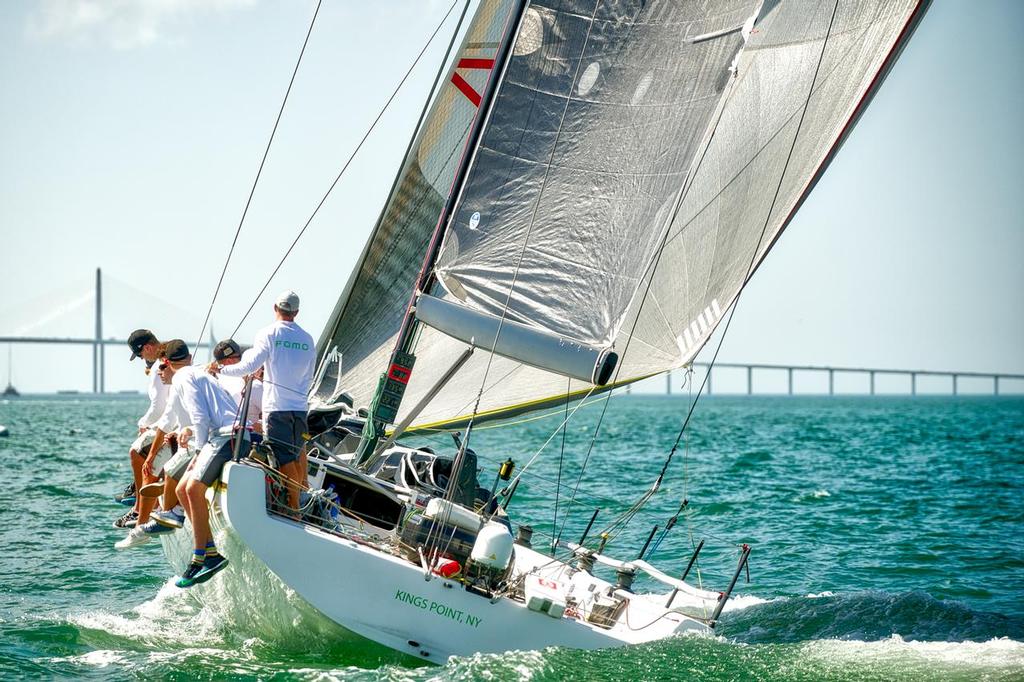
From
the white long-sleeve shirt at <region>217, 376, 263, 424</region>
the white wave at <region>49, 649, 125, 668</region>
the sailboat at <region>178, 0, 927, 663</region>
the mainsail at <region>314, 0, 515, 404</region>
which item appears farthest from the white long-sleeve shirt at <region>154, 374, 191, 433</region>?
the mainsail at <region>314, 0, 515, 404</region>

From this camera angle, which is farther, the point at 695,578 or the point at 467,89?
the point at 695,578

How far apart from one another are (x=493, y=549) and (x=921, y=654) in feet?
11.6

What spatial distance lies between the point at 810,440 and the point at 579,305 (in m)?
31.8

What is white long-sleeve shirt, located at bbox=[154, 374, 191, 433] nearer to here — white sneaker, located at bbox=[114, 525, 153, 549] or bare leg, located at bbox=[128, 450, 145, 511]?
bare leg, located at bbox=[128, 450, 145, 511]

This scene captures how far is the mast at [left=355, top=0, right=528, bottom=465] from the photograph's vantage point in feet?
28.2

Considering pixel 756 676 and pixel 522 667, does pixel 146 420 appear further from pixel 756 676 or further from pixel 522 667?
pixel 756 676

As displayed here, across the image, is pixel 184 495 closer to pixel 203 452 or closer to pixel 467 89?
pixel 203 452

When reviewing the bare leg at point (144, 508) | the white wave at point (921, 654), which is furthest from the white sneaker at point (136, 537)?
the white wave at point (921, 654)

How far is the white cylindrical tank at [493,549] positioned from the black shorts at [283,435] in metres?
1.52

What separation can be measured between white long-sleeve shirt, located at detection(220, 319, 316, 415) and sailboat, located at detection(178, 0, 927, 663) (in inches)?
19.7

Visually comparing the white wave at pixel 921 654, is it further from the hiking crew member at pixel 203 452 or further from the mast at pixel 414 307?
the hiking crew member at pixel 203 452

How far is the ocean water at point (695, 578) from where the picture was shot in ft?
25.4

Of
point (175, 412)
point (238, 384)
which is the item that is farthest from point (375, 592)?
point (238, 384)

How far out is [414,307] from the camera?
8.83m
